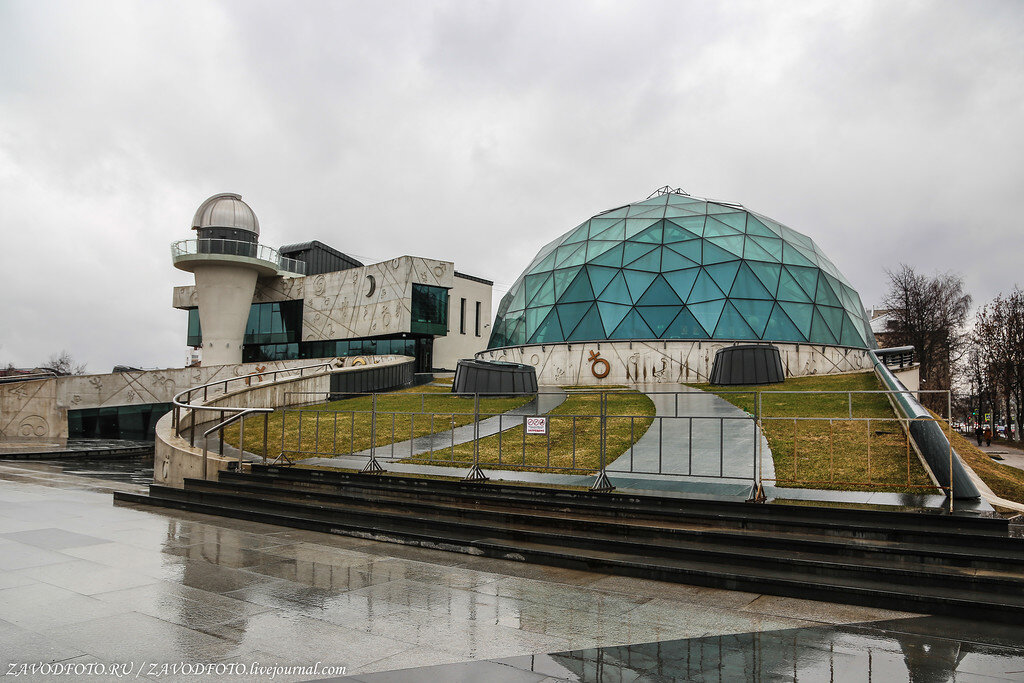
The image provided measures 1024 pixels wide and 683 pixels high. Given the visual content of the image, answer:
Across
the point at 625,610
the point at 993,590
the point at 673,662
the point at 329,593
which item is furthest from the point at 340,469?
the point at 993,590

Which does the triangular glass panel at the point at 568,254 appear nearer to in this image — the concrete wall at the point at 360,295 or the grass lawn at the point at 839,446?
the concrete wall at the point at 360,295

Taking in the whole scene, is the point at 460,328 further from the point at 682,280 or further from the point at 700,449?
the point at 700,449

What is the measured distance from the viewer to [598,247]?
36688 millimetres

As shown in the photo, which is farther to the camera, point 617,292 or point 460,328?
point 460,328

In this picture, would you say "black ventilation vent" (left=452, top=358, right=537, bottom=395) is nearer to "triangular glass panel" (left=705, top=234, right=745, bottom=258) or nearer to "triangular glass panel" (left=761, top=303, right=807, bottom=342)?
"triangular glass panel" (left=761, top=303, right=807, bottom=342)

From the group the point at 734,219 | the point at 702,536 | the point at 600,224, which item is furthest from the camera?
the point at 600,224

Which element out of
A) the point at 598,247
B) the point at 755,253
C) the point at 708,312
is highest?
the point at 598,247

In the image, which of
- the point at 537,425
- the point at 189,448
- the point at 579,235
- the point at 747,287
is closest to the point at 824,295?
the point at 747,287

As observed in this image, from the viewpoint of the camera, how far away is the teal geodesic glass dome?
31500 mm

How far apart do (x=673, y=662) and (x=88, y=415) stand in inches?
1506

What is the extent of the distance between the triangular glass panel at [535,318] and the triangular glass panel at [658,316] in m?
5.48

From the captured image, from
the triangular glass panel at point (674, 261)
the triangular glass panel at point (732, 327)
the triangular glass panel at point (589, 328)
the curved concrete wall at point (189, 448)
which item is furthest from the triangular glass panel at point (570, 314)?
the curved concrete wall at point (189, 448)

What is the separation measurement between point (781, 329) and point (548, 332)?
1143 cm

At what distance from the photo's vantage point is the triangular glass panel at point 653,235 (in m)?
35.3
